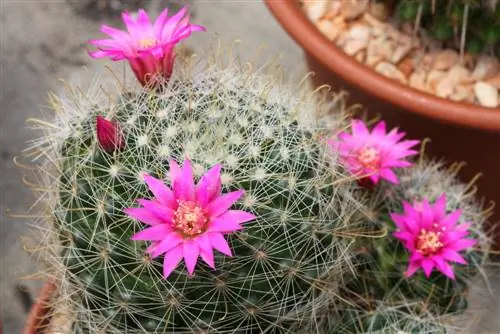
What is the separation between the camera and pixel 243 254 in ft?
2.47

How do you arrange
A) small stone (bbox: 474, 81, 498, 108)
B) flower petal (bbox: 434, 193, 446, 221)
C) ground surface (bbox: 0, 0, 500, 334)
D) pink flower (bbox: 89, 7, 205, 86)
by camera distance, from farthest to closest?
ground surface (bbox: 0, 0, 500, 334), small stone (bbox: 474, 81, 498, 108), flower petal (bbox: 434, 193, 446, 221), pink flower (bbox: 89, 7, 205, 86)

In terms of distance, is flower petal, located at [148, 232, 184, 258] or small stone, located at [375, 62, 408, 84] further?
small stone, located at [375, 62, 408, 84]

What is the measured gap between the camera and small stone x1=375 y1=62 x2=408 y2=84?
1358 mm

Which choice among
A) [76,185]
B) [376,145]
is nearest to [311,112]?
[376,145]

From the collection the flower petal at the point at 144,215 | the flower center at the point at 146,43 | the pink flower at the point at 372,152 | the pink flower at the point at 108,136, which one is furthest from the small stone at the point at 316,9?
the flower petal at the point at 144,215

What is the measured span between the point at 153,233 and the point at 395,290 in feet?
1.50

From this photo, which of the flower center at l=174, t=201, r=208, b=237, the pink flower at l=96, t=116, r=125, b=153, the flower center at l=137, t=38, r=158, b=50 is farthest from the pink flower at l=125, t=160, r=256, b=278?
the flower center at l=137, t=38, r=158, b=50

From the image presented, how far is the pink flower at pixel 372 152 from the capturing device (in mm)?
941

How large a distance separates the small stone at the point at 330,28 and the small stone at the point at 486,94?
0.30 m

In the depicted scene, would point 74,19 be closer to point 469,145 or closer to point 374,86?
point 374,86

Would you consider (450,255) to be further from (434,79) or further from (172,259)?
(434,79)

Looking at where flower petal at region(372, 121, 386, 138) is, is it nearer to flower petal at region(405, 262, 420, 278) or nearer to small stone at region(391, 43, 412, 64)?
flower petal at region(405, 262, 420, 278)

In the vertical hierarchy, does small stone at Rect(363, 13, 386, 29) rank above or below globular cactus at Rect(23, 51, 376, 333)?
above

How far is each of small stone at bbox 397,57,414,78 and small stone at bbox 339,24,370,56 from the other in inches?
3.3
